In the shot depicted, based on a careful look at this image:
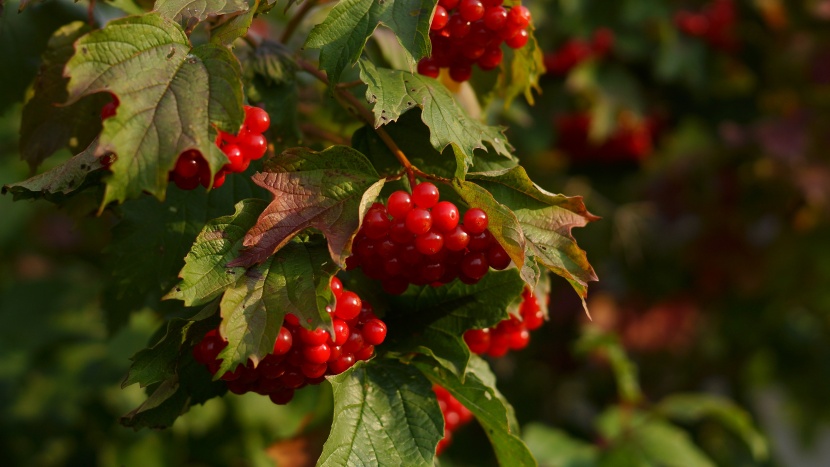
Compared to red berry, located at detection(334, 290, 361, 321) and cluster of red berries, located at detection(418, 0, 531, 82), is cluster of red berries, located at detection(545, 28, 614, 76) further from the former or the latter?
red berry, located at detection(334, 290, 361, 321)

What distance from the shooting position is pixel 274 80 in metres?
1.27

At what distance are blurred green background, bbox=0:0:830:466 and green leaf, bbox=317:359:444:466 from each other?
4.64ft

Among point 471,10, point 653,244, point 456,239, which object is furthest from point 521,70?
point 653,244

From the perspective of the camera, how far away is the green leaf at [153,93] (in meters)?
0.91

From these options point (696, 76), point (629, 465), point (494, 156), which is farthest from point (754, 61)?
point (494, 156)

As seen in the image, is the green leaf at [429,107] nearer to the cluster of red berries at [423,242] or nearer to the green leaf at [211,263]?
the cluster of red berries at [423,242]

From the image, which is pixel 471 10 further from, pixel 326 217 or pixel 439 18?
pixel 326 217

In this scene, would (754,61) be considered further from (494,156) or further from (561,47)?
(494,156)

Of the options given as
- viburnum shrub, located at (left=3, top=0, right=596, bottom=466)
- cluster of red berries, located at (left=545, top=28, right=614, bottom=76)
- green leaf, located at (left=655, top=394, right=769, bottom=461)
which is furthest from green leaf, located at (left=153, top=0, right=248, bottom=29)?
cluster of red berries, located at (left=545, top=28, right=614, bottom=76)

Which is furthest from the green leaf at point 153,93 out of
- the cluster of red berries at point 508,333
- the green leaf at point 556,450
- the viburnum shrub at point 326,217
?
Answer: the green leaf at point 556,450

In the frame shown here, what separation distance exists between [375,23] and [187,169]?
1.01 ft

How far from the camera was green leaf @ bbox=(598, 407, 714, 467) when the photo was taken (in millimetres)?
1964

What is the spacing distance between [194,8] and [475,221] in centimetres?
43

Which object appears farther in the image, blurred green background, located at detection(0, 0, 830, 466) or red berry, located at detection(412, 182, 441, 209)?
blurred green background, located at detection(0, 0, 830, 466)
